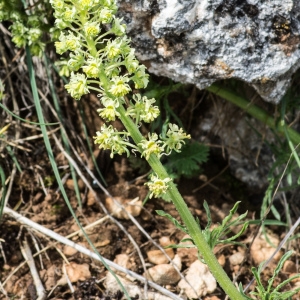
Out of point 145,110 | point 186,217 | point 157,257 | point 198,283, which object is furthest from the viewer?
point 157,257

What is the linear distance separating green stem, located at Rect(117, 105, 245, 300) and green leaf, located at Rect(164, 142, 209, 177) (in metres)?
1.00

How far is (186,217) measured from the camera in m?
2.29

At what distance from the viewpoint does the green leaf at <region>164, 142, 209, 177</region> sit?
3311mm

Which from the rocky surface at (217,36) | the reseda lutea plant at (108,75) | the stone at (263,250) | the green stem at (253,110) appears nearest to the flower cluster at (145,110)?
the reseda lutea plant at (108,75)

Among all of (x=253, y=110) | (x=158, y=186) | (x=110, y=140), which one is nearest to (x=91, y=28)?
(x=110, y=140)

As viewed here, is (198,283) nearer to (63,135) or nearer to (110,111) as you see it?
(63,135)

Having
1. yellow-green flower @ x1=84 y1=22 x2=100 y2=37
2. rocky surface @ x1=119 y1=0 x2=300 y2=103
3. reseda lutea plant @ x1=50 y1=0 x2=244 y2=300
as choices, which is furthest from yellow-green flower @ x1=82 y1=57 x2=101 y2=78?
rocky surface @ x1=119 y1=0 x2=300 y2=103

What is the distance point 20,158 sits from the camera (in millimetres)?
3410

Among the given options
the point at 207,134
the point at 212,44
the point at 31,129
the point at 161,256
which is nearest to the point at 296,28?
the point at 212,44

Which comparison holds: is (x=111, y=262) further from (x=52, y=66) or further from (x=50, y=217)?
(x=52, y=66)

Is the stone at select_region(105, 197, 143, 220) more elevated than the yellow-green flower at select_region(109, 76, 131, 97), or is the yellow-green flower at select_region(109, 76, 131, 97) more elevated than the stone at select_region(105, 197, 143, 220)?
the yellow-green flower at select_region(109, 76, 131, 97)

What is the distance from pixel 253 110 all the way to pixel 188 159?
484 millimetres

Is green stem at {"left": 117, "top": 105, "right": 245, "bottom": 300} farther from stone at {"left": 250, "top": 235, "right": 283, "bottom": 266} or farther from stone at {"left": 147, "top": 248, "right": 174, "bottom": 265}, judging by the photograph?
stone at {"left": 250, "top": 235, "right": 283, "bottom": 266}

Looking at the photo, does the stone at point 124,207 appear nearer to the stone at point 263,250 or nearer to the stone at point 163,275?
the stone at point 163,275
